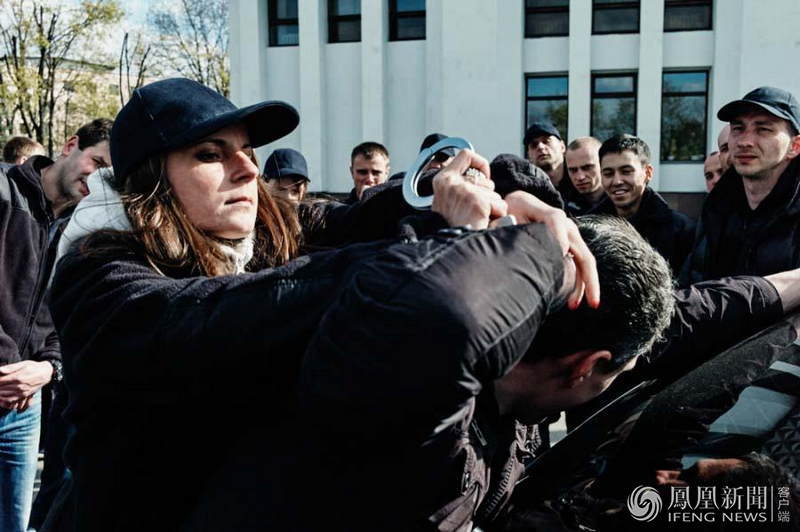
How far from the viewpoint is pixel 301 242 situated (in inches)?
69.9

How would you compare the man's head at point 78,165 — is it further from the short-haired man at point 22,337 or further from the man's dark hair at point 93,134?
the short-haired man at point 22,337

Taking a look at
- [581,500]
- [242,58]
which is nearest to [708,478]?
[581,500]

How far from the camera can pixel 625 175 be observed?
4.71m

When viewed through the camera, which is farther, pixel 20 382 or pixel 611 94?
pixel 611 94

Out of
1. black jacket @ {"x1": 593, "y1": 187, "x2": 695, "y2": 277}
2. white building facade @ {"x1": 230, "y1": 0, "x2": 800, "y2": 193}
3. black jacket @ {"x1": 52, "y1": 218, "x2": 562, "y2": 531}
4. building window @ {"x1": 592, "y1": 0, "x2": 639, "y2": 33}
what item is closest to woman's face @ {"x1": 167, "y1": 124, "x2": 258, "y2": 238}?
black jacket @ {"x1": 52, "y1": 218, "x2": 562, "y2": 531}

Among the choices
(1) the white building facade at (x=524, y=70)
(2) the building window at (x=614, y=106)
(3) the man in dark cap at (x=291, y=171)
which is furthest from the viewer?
(2) the building window at (x=614, y=106)

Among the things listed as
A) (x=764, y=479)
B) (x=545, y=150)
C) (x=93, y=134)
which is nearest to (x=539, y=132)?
(x=545, y=150)

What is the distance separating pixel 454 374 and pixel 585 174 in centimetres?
481

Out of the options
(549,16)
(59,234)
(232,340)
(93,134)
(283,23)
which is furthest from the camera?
(283,23)

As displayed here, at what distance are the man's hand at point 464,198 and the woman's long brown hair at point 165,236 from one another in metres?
0.45

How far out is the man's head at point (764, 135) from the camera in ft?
11.4

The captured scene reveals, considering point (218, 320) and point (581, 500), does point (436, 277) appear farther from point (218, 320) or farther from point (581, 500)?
point (581, 500)

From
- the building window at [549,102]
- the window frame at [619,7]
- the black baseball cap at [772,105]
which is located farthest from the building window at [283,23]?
the black baseball cap at [772,105]

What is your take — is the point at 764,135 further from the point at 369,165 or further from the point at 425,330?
the point at 369,165
